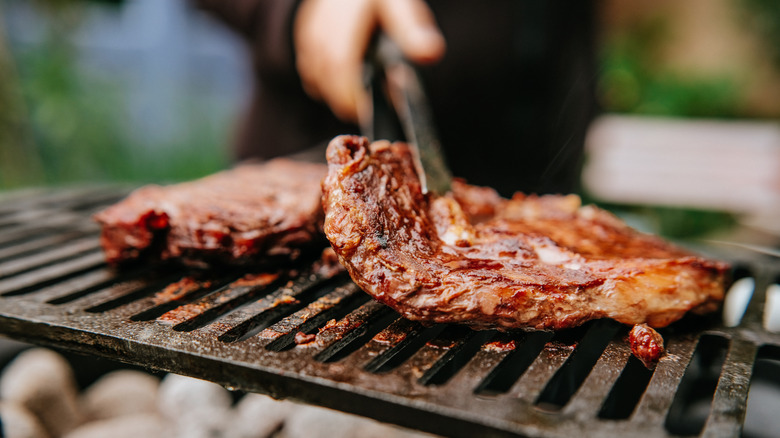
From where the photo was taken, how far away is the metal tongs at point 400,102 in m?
2.25

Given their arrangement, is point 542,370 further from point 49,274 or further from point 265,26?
point 265,26

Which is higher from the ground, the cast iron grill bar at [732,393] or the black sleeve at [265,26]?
the black sleeve at [265,26]

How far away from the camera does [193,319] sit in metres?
1.74

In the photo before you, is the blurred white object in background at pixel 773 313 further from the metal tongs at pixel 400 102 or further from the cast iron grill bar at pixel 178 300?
the cast iron grill bar at pixel 178 300

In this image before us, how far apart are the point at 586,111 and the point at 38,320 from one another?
4592mm

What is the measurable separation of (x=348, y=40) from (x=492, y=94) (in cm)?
190

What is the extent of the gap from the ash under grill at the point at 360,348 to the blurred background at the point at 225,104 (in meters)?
6.63

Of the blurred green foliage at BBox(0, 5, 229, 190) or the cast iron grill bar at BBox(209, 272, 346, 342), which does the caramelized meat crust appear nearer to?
the cast iron grill bar at BBox(209, 272, 346, 342)

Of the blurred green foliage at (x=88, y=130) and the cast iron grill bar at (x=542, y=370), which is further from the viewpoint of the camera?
the blurred green foliage at (x=88, y=130)

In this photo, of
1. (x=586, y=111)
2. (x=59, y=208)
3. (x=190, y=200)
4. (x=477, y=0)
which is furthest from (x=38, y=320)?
(x=586, y=111)

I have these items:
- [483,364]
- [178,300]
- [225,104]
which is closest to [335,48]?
[178,300]

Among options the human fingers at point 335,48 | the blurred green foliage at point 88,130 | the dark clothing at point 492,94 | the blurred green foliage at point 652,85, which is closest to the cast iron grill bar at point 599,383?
the human fingers at point 335,48

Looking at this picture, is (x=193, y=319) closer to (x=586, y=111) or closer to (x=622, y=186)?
(x=586, y=111)

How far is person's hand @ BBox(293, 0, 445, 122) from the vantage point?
2967mm
